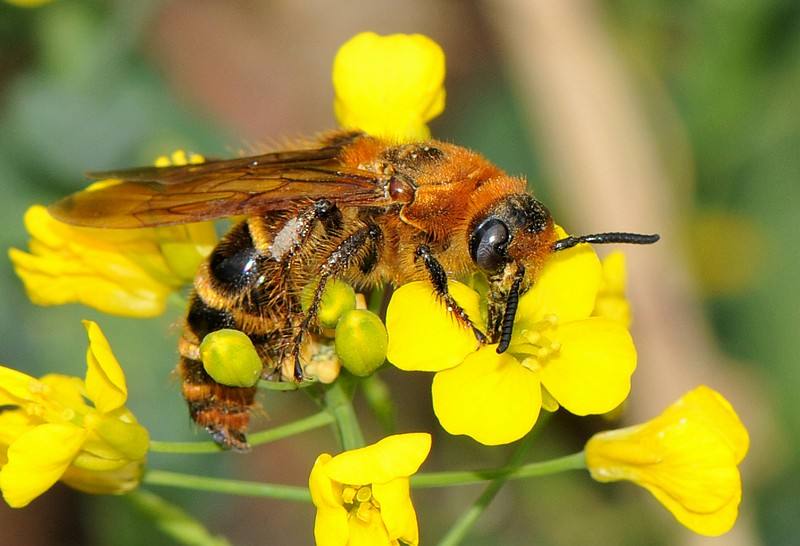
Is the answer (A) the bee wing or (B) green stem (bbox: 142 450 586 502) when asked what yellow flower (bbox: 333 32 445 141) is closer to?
(A) the bee wing

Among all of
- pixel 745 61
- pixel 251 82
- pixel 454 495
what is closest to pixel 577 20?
pixel 745 61

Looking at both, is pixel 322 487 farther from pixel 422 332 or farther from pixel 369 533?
pixel 422 332

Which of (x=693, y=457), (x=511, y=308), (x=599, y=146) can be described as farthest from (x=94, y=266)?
(x=599, y=146)

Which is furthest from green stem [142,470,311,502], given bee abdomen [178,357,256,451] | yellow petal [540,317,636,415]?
yellow petal [540,317,636,415]

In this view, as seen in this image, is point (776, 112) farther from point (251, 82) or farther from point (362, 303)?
point (362, 303)

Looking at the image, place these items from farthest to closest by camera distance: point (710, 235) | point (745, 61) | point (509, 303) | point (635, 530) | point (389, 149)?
1. point (710, 235)
2. point (745, 61)
3. point (635, 530)
4. point (389, 149)
5. point (509, 303)
